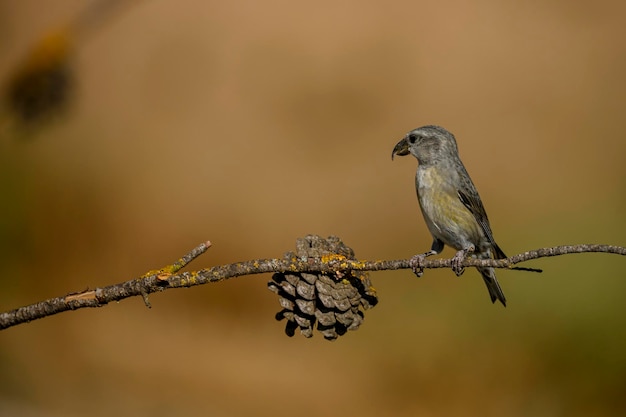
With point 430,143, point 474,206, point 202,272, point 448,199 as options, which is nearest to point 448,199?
point 448,199

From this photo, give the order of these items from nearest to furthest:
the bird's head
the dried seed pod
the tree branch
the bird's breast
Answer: the tree branch, the dried seed pod, the bird's breast, the bird's head

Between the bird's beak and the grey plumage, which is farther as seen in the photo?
the bird's beak

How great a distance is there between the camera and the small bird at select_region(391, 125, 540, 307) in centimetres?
362

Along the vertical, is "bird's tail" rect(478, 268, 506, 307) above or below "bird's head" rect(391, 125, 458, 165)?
below

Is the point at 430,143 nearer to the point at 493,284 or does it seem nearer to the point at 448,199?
the point at 448,199

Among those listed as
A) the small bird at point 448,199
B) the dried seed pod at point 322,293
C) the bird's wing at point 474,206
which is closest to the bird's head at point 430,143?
the small bird at point 448,199

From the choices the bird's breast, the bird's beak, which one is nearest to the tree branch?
the bird's breast

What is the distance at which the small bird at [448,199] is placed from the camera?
3615 millimetres

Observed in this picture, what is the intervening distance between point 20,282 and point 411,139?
3.56 m

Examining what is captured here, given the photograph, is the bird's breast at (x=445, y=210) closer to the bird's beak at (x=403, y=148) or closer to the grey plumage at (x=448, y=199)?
the grey plumage at (x=448, y=199)

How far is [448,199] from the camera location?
3.66 meters

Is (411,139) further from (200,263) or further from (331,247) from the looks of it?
(200,263)

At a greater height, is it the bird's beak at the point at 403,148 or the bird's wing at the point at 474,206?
the bird's beak at the point at 403,148

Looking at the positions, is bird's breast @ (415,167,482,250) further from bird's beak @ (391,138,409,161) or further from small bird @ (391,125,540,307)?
bird's beak @ (391,138,409,161)
